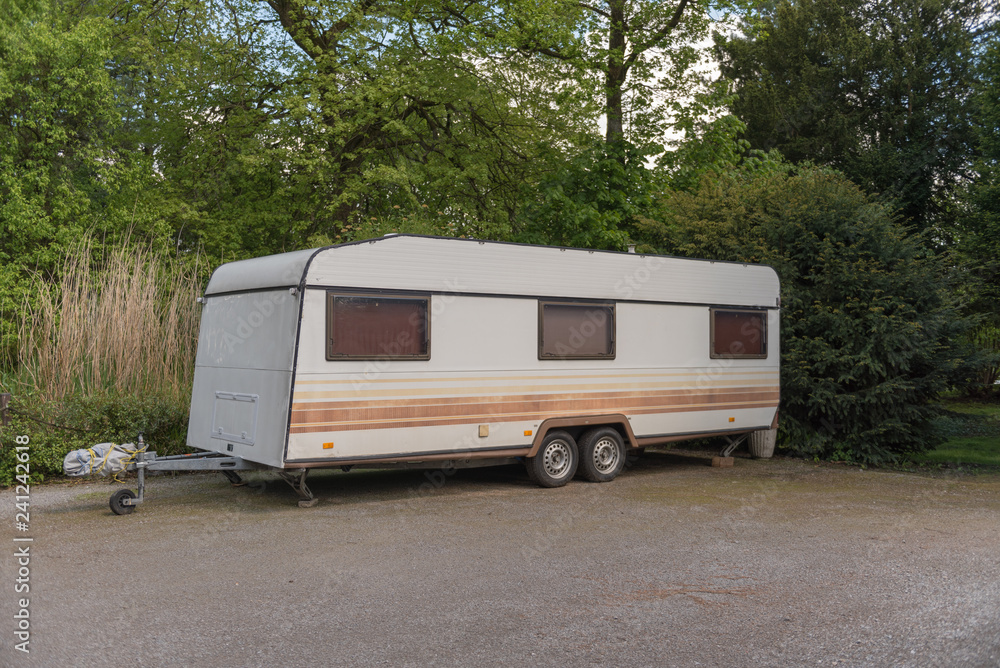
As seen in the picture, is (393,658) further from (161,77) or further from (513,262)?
(161,77)

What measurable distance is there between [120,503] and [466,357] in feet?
11.6

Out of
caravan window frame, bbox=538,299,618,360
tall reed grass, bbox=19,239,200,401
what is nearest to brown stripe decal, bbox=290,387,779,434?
caravan window frame, bbox=538,299,618,360

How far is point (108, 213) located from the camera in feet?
55.1

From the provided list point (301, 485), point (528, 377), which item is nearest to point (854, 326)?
point (528, 377)

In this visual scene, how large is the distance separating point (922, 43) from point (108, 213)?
82.9 feet

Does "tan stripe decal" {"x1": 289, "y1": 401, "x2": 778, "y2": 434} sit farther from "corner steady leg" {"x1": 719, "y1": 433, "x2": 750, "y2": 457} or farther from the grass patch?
the grass patch

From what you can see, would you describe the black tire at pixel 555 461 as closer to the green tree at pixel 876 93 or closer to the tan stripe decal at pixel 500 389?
the tan stripe decal at pixel 500 389

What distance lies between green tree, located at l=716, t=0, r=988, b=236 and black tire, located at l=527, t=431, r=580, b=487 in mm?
20162

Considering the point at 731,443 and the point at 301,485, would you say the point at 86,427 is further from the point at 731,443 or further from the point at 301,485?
the point at 731,443

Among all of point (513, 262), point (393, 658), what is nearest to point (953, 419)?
point (513, 262)

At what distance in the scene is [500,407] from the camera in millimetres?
9195

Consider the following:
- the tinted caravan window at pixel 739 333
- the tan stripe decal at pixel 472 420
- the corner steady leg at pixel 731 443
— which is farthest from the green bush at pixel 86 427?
the corner steady leg at pixel 731 443

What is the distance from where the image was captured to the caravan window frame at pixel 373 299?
26.6ft

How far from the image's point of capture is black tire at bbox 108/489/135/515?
787 centimetres
